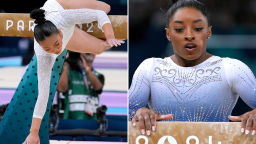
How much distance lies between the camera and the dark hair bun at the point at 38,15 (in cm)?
195

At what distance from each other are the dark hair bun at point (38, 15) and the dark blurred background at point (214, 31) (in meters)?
0.60

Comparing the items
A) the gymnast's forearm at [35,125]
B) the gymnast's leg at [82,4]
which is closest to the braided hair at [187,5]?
the gymnast's leg at [82,4]

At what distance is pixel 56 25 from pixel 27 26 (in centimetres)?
38

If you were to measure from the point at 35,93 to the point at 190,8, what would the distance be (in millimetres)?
1388

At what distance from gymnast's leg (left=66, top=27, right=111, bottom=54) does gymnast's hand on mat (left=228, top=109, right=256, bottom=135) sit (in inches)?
44.6

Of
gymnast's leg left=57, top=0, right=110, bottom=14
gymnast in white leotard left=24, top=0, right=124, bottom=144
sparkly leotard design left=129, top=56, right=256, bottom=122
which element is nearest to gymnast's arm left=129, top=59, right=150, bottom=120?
sparkly leotard design left=129, top=56, right=256, bottom=122

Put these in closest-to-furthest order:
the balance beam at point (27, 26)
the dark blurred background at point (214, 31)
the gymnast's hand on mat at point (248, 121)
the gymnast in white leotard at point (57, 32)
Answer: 1. the gymnast's hand on mat at point (248, 121)
2. the dark blurred background at point (214, 31)
3. the gymnast in white leotard at point (57, 32)
4. the balance beam at point (27, 26)

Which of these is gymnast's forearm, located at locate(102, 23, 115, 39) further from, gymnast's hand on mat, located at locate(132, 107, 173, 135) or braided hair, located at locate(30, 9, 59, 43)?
gymnast's hand on mat, located at locate(132, 107, 173, 135)

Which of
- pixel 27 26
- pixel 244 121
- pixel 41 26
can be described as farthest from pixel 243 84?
pixel 27 26

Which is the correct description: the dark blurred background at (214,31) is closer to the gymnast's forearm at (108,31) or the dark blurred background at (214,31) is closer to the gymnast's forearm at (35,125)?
the gymnast's forearm at (108,31)

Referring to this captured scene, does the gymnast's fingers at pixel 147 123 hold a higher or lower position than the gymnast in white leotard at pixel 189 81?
lower

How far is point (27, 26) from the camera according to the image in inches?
91.1

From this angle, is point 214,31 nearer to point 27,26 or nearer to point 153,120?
point 153,120

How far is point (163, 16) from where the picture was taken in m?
1.93
